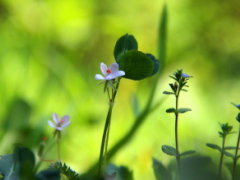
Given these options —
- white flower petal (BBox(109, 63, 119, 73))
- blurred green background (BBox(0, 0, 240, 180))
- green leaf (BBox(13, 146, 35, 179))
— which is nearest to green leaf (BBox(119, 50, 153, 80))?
white flower petal (BBox(109, 63, 119, 73))

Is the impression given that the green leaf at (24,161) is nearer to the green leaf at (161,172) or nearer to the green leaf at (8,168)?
the green leaf at (8,168)

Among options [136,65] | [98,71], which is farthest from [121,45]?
[98,71]

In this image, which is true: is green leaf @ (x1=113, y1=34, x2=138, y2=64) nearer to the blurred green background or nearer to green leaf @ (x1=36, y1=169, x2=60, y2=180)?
green leaf @ (x1=36, y1=169, x2=60, y2=180)

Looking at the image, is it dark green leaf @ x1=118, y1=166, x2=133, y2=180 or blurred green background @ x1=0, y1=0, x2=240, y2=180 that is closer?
dark green leaf @ x1=118, y1=166, x2=133, y2=180

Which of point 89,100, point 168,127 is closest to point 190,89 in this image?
point 168,127

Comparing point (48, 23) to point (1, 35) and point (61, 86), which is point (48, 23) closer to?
point (1, 35)

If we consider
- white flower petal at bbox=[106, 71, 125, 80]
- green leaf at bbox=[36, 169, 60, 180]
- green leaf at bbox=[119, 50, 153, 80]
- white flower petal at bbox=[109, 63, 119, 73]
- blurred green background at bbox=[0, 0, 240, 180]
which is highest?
blurred green background at bbox=[0, 0, 240, 180]

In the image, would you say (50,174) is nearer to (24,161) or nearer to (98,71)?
(24,161)
